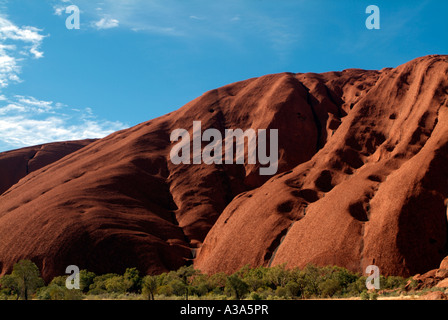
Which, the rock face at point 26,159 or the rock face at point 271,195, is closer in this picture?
the rock face at point 271,195

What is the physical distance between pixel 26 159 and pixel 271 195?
282 ft

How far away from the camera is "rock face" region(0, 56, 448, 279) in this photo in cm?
4350

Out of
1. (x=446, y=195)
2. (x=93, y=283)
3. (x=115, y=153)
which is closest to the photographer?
(x=446, y=195)

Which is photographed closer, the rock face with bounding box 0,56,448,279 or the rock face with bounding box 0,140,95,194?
the rock face with bounding box 0,56,448,279

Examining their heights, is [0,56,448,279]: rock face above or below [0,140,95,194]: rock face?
below

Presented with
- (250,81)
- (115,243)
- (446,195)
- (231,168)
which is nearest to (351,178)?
(446,195)

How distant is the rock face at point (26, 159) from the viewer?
4285 inches

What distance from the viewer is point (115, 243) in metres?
54.2

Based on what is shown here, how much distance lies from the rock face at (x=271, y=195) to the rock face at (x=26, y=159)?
97.2 ft

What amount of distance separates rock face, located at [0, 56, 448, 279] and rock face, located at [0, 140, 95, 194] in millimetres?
29618

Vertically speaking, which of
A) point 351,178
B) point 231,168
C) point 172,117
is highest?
point 172,117
